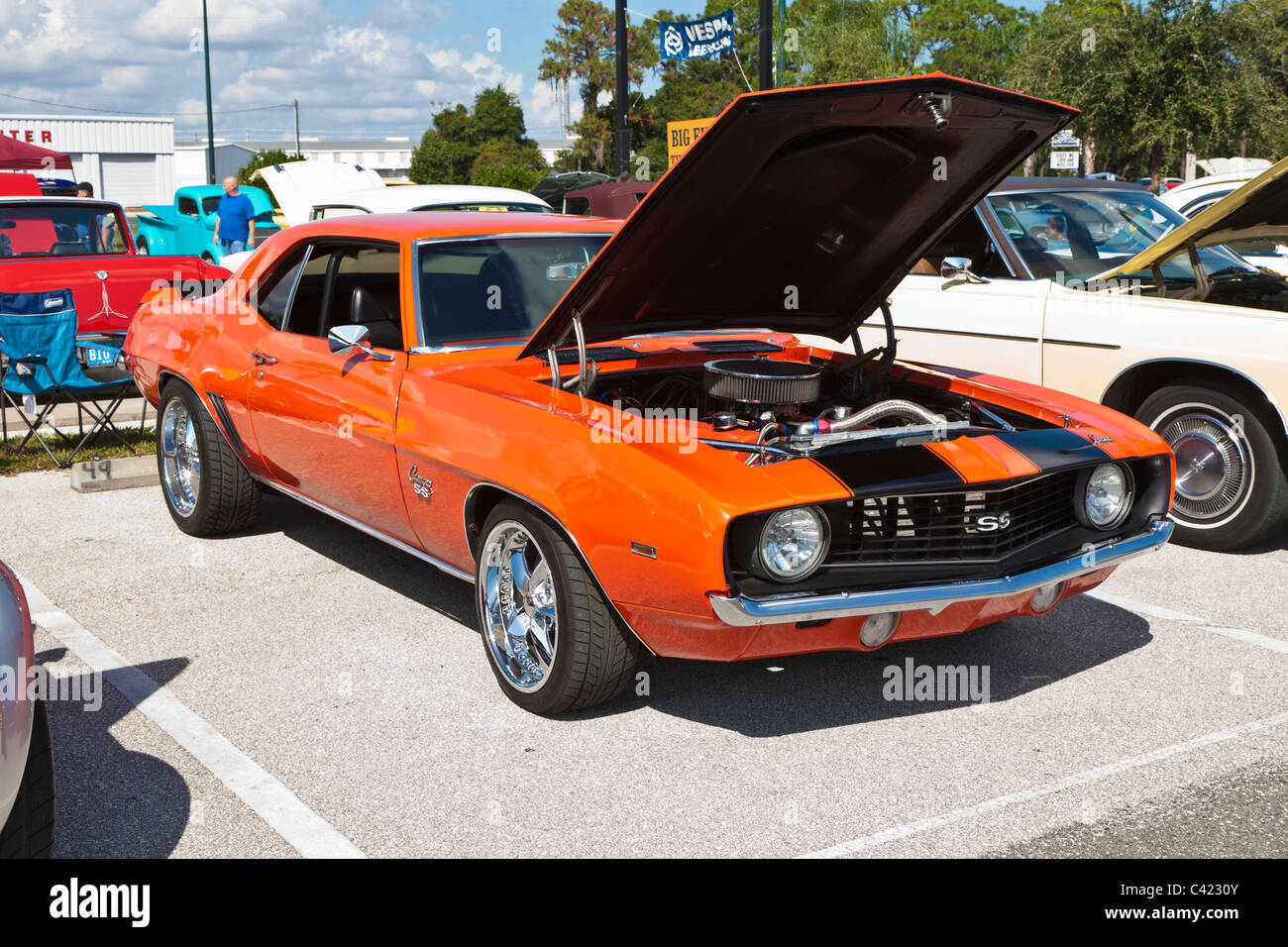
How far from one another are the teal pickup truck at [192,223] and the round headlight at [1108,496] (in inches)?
610

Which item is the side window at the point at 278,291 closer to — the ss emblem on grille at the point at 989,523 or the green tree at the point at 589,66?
the ss emblem on grille at the point at 989,523

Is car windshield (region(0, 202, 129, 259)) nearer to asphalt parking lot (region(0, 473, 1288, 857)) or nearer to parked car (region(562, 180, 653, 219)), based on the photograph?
parked car (region(562, 180, 653, 219))

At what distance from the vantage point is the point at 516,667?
405cm

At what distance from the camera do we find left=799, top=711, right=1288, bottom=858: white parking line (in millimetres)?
3146

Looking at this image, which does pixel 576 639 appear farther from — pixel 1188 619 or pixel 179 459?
pixel 179 459

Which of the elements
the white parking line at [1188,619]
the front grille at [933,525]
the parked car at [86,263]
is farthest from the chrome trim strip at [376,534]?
the parked car at [86,263]

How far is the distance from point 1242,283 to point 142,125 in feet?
218

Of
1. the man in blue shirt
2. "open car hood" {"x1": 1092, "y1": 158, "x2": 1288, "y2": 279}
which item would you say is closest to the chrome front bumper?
"open car hood" {"x1": 1092, "y1": 158, "x2": 1288, "y2": 279}

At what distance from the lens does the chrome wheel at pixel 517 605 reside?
390cm

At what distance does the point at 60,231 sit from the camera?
1062 cm

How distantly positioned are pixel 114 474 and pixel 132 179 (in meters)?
63.1

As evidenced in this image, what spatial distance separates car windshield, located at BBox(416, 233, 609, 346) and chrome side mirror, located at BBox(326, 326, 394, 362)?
0.71 feet

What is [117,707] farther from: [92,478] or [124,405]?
[124,405]

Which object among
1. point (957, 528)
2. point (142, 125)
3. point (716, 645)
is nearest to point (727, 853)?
point (716, 645)
